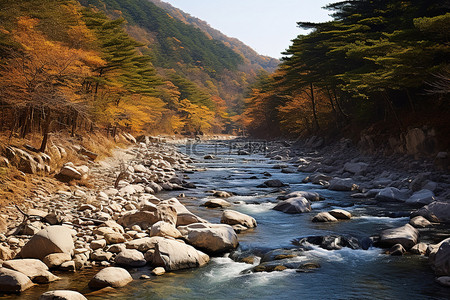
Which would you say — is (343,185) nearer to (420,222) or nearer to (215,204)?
(420,222)

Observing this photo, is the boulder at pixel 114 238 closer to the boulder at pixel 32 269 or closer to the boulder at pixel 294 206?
the boulder at pixel 32 269

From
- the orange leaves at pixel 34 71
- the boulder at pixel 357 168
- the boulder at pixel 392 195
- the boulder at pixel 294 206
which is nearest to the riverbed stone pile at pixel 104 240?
the boulder at pixel 294 206

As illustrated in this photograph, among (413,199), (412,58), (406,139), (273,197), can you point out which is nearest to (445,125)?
(406,139)

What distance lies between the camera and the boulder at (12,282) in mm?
4867

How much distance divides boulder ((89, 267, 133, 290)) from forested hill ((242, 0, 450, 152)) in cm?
1046

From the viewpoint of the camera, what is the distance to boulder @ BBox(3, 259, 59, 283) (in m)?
5.19

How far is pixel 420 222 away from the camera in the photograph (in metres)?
8.31

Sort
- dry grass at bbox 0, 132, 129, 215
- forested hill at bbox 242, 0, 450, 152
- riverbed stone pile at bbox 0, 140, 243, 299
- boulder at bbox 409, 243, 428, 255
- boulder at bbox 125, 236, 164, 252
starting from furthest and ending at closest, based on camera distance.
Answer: forested hill at bbox 242, 0, 450, 152
dry grass at bbox 0, 132, 129, 215
boulder at bbox 409, 243, 428, 255
boulder at bbox 125, 236, 164, 252
riverbed stone pile at bbox 0, 140, 243, 299

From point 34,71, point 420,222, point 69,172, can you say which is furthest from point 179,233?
point 34,71

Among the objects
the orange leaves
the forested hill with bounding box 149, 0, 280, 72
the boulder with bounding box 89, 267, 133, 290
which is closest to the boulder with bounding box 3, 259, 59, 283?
the boulder with bounding box 89, 267, 133, 290

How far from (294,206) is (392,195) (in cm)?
368

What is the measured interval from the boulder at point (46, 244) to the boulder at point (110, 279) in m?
1.11

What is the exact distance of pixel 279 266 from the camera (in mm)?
6152

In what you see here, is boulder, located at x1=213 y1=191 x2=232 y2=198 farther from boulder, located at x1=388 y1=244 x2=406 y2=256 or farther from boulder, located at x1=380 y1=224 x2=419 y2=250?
boulder, located at x1=388 y1=244 x2=406 y2=256
